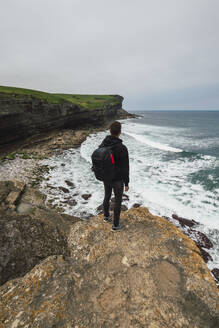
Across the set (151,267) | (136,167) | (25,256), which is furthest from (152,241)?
(136,167)

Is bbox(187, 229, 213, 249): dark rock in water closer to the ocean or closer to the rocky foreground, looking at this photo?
the ocean

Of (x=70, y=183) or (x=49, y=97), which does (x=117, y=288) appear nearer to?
(x=70, y=183)

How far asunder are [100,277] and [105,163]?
2547 millimetres

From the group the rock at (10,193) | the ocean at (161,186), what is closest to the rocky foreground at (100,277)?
the rock at (10,193)

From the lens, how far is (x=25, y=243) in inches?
151

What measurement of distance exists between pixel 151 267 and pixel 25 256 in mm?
3039

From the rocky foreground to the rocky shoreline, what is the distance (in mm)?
14

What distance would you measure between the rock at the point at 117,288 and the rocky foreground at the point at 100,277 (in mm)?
14

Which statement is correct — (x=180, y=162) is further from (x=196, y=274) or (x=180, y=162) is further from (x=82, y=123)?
(x=82, y=123)

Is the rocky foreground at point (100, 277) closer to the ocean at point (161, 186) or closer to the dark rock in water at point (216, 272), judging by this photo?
the dark rock in water at point (216, 272)

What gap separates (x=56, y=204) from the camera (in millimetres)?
9750

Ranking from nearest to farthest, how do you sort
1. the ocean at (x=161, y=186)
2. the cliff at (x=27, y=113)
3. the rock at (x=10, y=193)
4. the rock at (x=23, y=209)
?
1. the rock at (x=23, y=209)
2. the rock at (x=10, y=193)
3. the ocean at (x=161, y=186)
4. the cliff at (x=27, y=113)

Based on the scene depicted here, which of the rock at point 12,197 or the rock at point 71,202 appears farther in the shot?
the rock at point 71,202

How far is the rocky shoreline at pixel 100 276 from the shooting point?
8.57 feet
